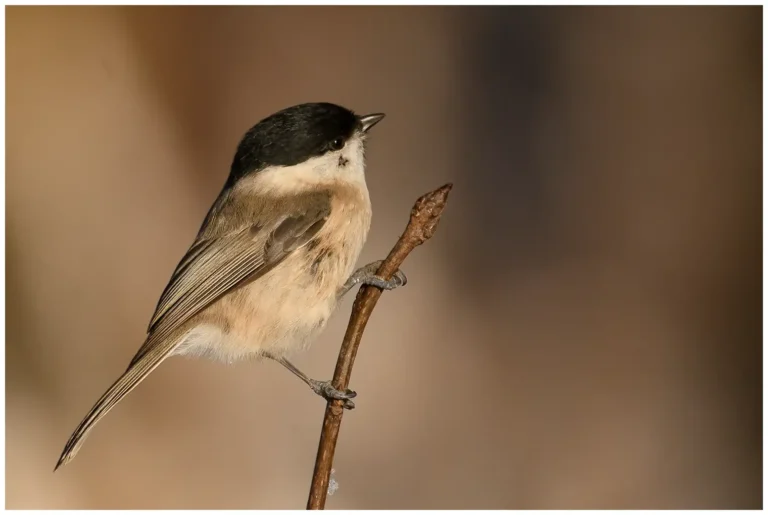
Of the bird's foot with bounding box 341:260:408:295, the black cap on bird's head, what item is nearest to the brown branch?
the bird's foot with bounding box 341:260:408:295

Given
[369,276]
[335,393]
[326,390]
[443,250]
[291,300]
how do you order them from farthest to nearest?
[443,250] < [291,300] < [326,390] < [369,276] < [335,393]

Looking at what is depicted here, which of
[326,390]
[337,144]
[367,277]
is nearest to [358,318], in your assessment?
[367,277]

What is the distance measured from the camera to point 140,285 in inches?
158

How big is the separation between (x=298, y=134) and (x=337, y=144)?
152 millimetres

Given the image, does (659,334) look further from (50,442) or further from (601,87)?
(50,442)

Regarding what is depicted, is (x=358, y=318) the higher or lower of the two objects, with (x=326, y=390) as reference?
higher

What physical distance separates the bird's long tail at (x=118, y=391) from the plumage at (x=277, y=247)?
60mm

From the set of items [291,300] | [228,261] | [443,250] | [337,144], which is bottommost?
[443,250]

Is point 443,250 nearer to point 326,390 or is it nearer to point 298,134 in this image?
point 298,134

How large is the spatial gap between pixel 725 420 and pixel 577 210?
1.24m

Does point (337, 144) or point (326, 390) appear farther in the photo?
point (337, 144)

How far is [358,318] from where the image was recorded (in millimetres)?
1964

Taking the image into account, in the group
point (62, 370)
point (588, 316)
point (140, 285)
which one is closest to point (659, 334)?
point (588, 316)

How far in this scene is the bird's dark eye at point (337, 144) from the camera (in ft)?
9.13
